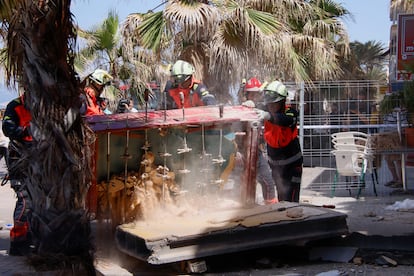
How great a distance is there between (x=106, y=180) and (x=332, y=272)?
7.63ft

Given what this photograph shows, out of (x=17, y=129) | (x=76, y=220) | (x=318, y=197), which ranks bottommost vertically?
(x=318, y=197)

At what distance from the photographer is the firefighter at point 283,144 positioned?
7.34 m

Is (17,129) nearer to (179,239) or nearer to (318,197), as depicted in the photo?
(179,239)

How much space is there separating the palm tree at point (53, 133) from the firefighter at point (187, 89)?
8.28 feet

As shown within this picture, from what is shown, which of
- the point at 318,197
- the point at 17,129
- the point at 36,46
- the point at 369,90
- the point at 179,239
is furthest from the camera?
the point at 369,90

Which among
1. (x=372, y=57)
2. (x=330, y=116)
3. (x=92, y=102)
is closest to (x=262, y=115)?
(x=92, y=102)

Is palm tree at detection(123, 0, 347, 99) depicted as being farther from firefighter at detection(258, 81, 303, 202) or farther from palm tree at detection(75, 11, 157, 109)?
firefighter at detection(258, 81, 303, 202)

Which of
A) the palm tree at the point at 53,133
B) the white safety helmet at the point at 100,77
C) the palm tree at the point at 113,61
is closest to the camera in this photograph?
the palm tree at the point at 53,133

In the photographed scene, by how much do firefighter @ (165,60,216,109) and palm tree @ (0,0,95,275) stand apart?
252 centimetres

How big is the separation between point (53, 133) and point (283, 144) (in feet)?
10.7

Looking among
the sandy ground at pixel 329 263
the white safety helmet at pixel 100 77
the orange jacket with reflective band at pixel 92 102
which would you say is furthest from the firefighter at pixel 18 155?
the white safety helmet at pixel 100 77

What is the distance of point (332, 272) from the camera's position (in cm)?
540

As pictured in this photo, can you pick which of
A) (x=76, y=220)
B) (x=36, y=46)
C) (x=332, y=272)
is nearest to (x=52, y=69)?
(x=36, y=46)

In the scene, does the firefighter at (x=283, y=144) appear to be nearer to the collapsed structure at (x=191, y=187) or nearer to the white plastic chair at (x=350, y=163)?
the collapsed structure at (x=191, y=187)
